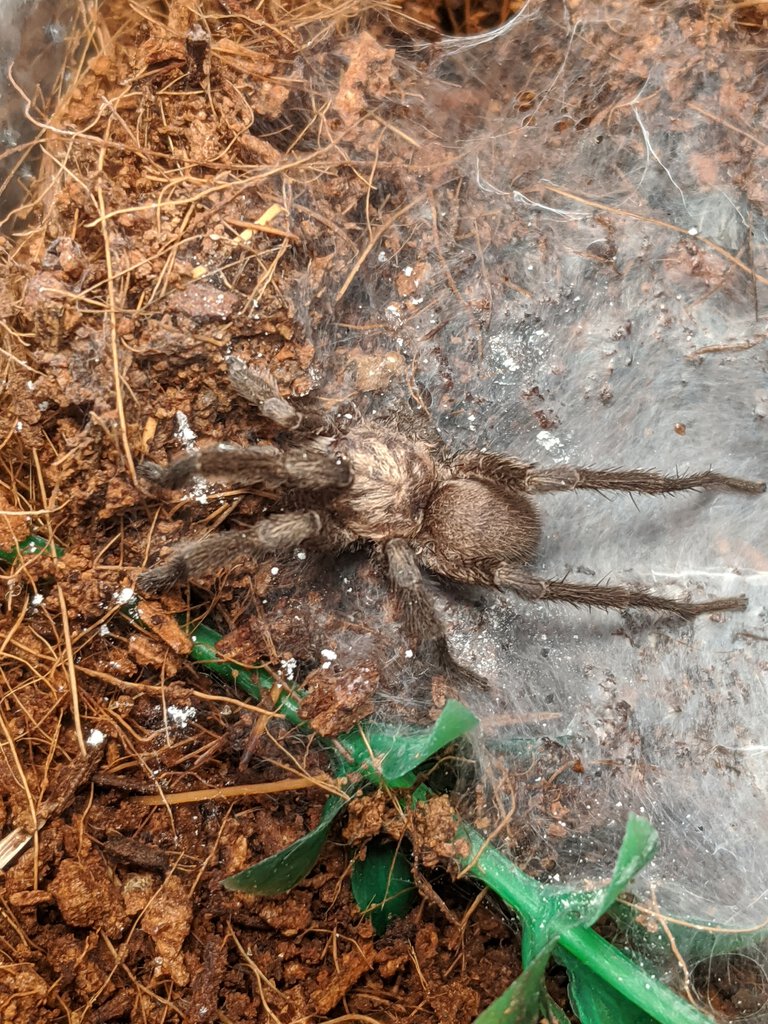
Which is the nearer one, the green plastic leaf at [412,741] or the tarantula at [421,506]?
the green plastic leaf at [412,741]

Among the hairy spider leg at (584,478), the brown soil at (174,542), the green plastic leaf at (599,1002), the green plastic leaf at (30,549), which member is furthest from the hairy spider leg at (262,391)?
the green plastic leaf at (599,1002)

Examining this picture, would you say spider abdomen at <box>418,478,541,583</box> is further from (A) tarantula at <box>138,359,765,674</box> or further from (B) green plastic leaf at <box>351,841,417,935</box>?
(B) green plastic leaf at <box>351,841,417,935</box>

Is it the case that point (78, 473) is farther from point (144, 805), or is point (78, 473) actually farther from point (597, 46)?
point (597, 46)

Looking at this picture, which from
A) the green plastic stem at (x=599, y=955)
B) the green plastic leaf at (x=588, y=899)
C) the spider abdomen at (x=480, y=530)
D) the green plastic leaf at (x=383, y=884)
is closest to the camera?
the green plastic leaf at (x=588, y=899)

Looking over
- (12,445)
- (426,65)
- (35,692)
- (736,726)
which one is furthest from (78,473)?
(736,726)

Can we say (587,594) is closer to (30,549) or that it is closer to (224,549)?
(224,549)

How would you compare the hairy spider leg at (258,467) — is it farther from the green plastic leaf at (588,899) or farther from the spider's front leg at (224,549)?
the green plastic leaf at (588,899)
